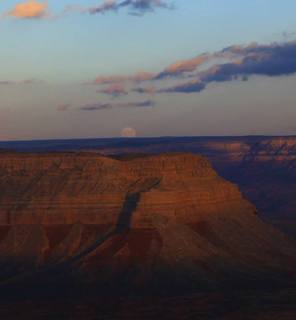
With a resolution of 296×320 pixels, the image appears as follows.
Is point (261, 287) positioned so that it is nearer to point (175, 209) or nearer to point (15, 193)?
point (175, 209)

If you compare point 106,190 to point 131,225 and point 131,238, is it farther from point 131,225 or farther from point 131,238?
point 131,238

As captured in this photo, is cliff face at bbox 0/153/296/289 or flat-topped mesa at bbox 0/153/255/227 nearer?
cliff face at bbox 0/153/296/289

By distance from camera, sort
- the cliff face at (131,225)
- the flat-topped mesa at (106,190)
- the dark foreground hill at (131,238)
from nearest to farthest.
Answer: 1. the dark foreground hill at (131,238)
2. the cliff face at (131,225)
3. the flat-topped mesa at (106,190)

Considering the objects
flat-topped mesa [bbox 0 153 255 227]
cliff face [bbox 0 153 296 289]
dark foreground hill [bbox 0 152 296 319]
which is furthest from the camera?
flat-topped mesa [bbox 0 153 255 227]

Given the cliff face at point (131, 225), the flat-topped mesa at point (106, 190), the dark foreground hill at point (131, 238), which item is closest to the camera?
the dark foreground hill at point (131, 238)

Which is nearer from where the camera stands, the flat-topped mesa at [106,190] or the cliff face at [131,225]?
the cliff face at [131,225]

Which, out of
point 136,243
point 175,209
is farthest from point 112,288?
point 175,209
